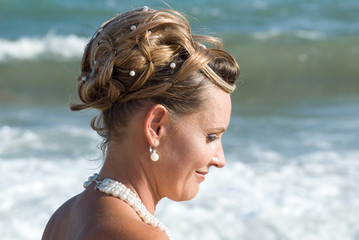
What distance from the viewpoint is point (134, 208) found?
1.86 m

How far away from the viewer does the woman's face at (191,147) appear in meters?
A: 1.93

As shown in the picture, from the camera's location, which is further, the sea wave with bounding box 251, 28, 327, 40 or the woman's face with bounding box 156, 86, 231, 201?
the sea wave with bounding box 251, 28, 327, 40

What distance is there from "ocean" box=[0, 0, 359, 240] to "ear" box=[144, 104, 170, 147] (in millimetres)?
485

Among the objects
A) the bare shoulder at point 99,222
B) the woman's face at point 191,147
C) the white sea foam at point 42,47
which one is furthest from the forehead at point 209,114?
the white sea foam at point 42,47

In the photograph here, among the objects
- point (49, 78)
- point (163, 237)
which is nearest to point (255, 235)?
point (163, 237)

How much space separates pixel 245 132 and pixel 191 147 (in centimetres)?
522

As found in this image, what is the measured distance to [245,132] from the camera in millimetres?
7113

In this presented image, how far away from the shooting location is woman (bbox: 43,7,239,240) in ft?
6.15

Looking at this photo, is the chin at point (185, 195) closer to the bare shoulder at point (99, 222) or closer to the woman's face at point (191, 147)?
the woman's face at point (191, 147)

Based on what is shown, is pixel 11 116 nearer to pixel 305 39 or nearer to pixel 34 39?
pixel 34 39

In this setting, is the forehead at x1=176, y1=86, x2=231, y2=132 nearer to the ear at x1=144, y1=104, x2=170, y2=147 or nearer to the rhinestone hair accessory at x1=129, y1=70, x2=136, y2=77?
the ear at x1=144, y1=104, x2=170, y2=147

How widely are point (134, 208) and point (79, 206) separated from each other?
172mm

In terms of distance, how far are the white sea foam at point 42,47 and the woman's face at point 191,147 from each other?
1043 centimetres

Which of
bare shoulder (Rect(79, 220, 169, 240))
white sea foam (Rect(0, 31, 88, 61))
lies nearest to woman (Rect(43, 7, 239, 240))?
bare shoulder (Rect(79, 220, 169, 240))
